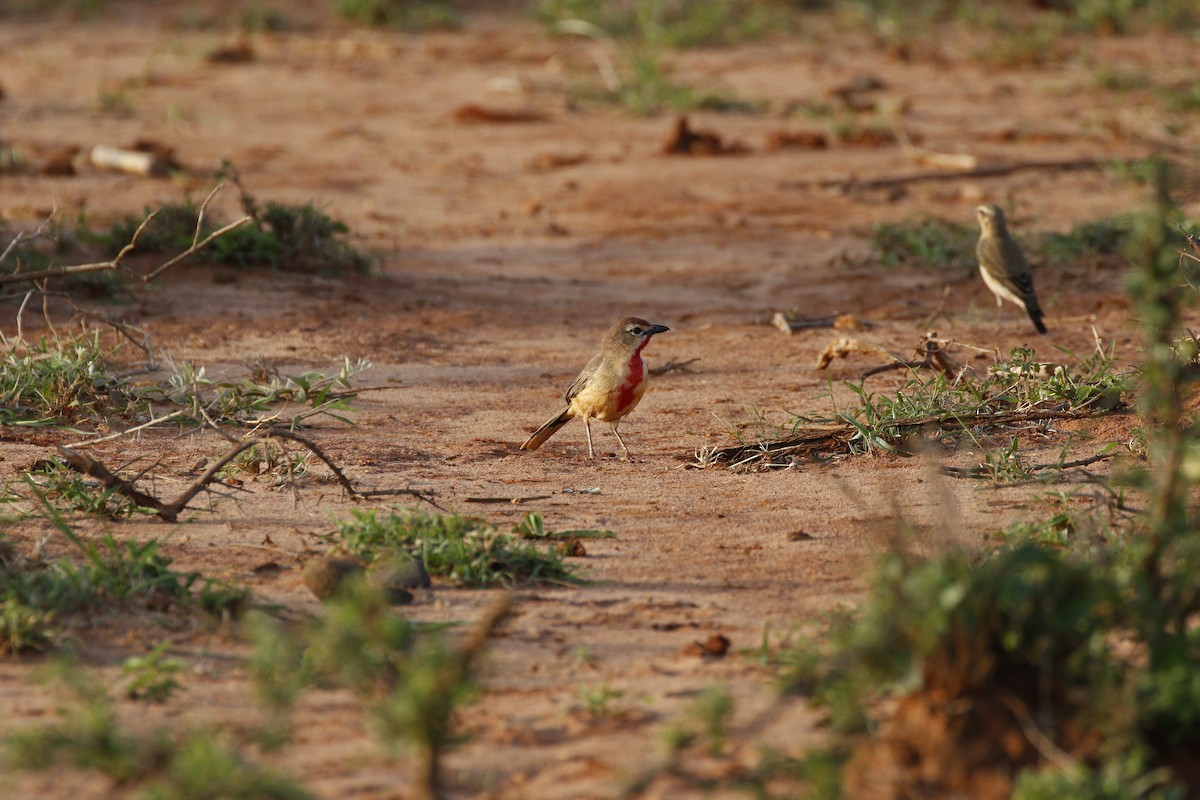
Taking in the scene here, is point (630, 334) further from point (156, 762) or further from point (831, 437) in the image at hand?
point (156, 762)

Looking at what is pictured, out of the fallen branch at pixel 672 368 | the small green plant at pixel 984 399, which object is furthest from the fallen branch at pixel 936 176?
the small green plant at pixel 984 399

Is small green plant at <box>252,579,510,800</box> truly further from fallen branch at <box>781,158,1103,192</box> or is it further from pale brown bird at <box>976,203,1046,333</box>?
fallen branch at <box>781,158,1103,192</box>

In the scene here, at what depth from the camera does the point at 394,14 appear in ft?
52.0

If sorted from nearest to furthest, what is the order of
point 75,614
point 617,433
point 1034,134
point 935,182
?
point 75,614
point 617,433
point 935,182
point 1034,134

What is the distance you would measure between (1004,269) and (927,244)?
1.58 metres

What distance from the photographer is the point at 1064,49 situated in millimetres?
14742

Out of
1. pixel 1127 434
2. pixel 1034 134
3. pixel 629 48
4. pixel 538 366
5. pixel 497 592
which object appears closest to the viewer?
pixel 497 592

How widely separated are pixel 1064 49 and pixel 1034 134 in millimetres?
3204

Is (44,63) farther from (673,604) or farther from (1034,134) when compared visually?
(673,604)

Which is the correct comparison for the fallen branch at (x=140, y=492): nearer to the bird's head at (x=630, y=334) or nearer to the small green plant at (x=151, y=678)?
the small green plant at (x=151, y=678)

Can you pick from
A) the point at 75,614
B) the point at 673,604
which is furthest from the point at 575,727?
the point at 75,614

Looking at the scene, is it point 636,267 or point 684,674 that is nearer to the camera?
point 684,674

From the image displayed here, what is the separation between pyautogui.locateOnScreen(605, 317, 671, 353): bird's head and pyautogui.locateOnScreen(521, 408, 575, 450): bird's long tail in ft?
1.21

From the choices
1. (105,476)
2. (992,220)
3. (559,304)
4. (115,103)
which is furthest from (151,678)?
(115,103)
